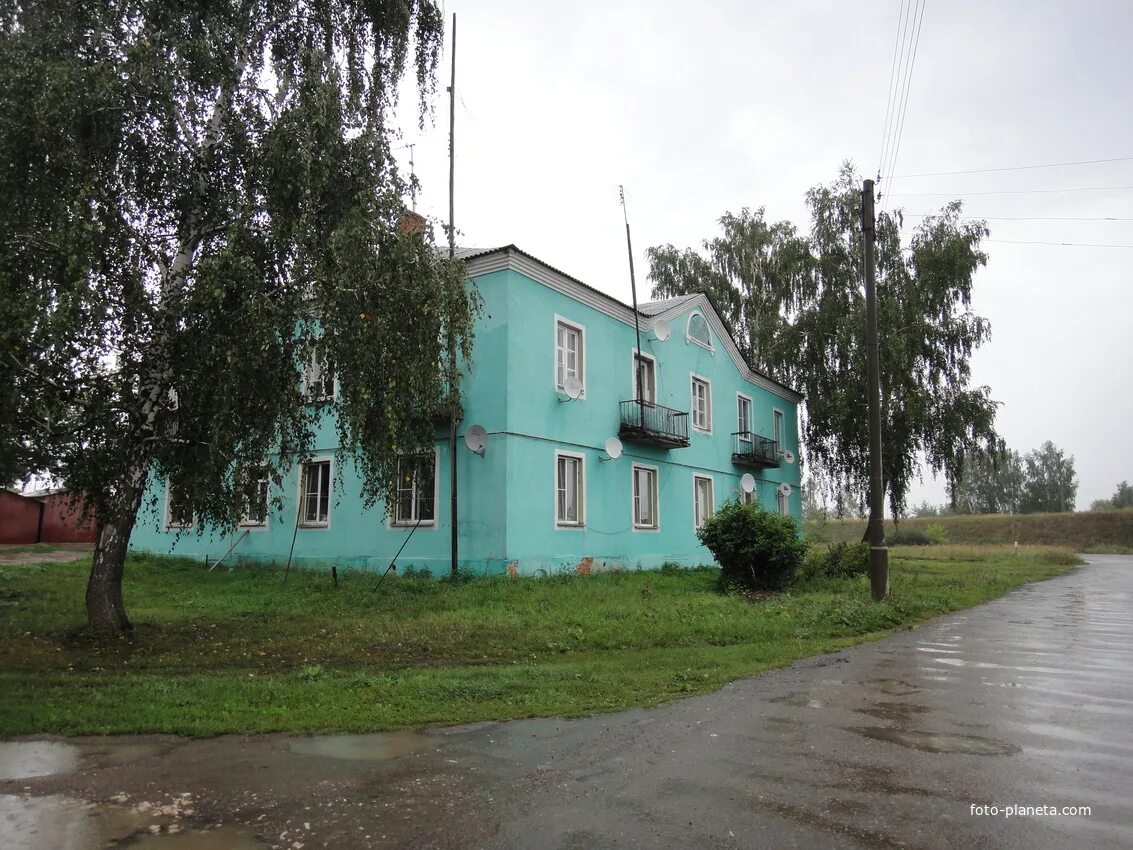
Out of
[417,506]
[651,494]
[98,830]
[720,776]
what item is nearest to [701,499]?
[651,494]

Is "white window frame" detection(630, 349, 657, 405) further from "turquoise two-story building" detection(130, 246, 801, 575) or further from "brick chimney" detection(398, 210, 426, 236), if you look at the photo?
"brick chimney" detection(398, 210, 426, 236)

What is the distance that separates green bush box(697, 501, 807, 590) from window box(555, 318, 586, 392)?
4.97m

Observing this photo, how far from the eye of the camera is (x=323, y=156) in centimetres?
916

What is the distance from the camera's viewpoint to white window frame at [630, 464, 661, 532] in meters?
20.9

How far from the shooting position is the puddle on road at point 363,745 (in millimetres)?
5390

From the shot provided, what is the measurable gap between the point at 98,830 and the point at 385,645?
581cm

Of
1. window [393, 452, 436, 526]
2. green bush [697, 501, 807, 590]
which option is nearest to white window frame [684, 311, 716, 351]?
green bush [697, 501, 807, 590]

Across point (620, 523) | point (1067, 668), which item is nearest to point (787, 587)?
point (620, 523)

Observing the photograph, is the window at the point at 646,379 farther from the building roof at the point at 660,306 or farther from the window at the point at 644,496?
the window at the point at 644,496

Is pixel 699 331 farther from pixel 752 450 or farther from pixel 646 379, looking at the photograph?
pixel 752 450

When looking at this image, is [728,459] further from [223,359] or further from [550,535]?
[223,359]

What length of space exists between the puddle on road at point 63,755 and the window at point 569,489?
1289 centimetres

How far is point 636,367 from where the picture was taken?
71.0 ft

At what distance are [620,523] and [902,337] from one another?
53.1 feet
